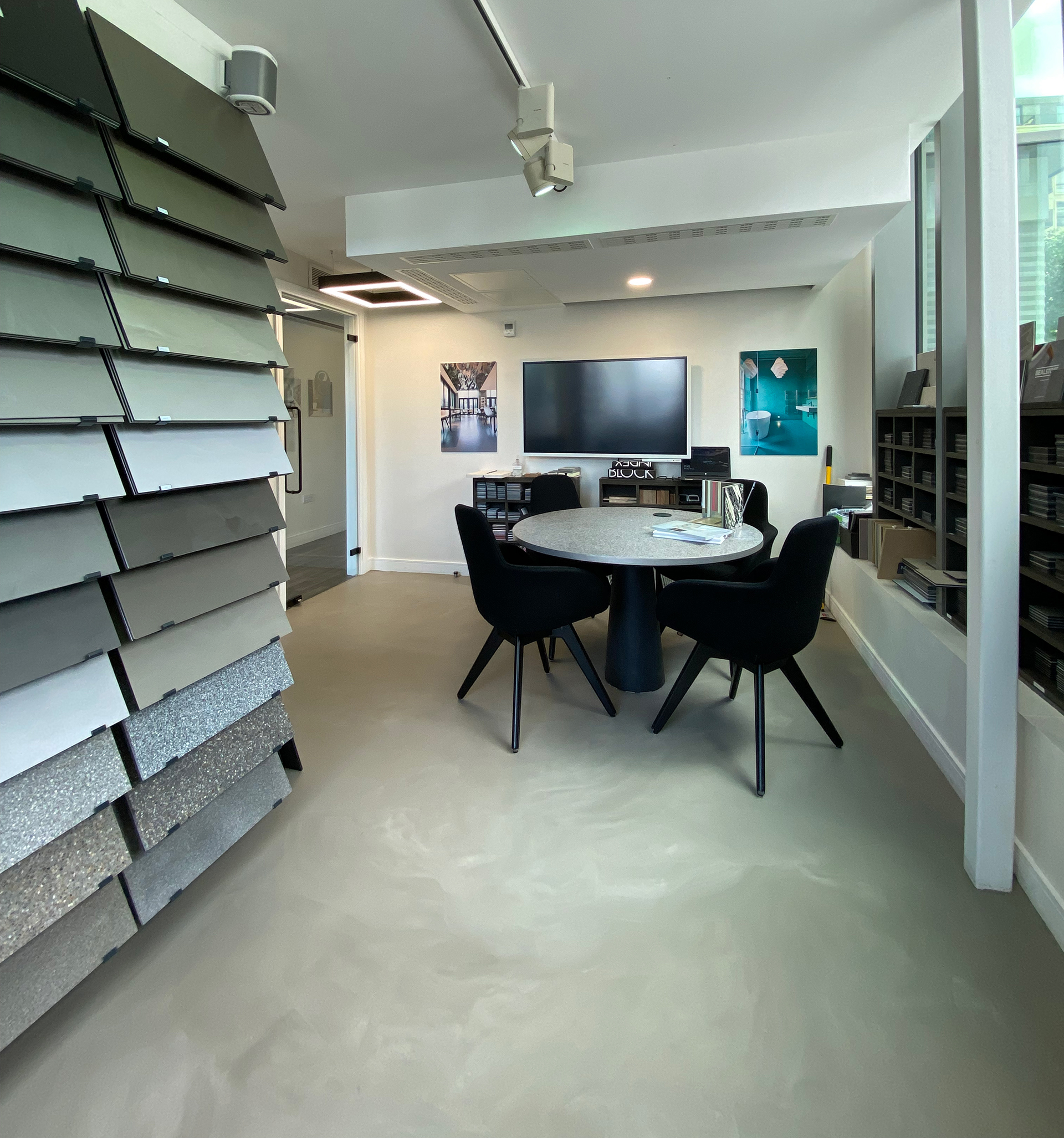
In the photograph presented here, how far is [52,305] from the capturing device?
1.52m

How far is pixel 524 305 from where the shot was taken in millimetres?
5492

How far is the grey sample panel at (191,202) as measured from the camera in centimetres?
175

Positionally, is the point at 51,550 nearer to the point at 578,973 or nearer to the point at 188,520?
the point at 188,520

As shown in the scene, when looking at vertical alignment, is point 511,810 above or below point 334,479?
below

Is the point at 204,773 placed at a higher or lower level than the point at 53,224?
lower

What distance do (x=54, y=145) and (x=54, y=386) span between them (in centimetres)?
57

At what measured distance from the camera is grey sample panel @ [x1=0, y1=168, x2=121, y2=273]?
56.3 inches

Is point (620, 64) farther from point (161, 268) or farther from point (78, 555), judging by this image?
point (78, 555)

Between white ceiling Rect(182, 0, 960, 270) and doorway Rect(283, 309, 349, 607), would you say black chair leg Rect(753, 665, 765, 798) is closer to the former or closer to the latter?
white ceiling Rect(182, 0, 960, 270)

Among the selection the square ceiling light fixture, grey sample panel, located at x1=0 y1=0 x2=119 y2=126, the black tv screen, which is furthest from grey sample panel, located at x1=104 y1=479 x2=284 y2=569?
the black tv screen

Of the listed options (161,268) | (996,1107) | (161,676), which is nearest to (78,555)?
(161,676)

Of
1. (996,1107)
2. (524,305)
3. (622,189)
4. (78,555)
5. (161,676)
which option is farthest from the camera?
(524,305)

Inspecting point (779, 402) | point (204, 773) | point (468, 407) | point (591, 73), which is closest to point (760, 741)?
point (204, 773)

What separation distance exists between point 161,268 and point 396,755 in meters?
1.87
